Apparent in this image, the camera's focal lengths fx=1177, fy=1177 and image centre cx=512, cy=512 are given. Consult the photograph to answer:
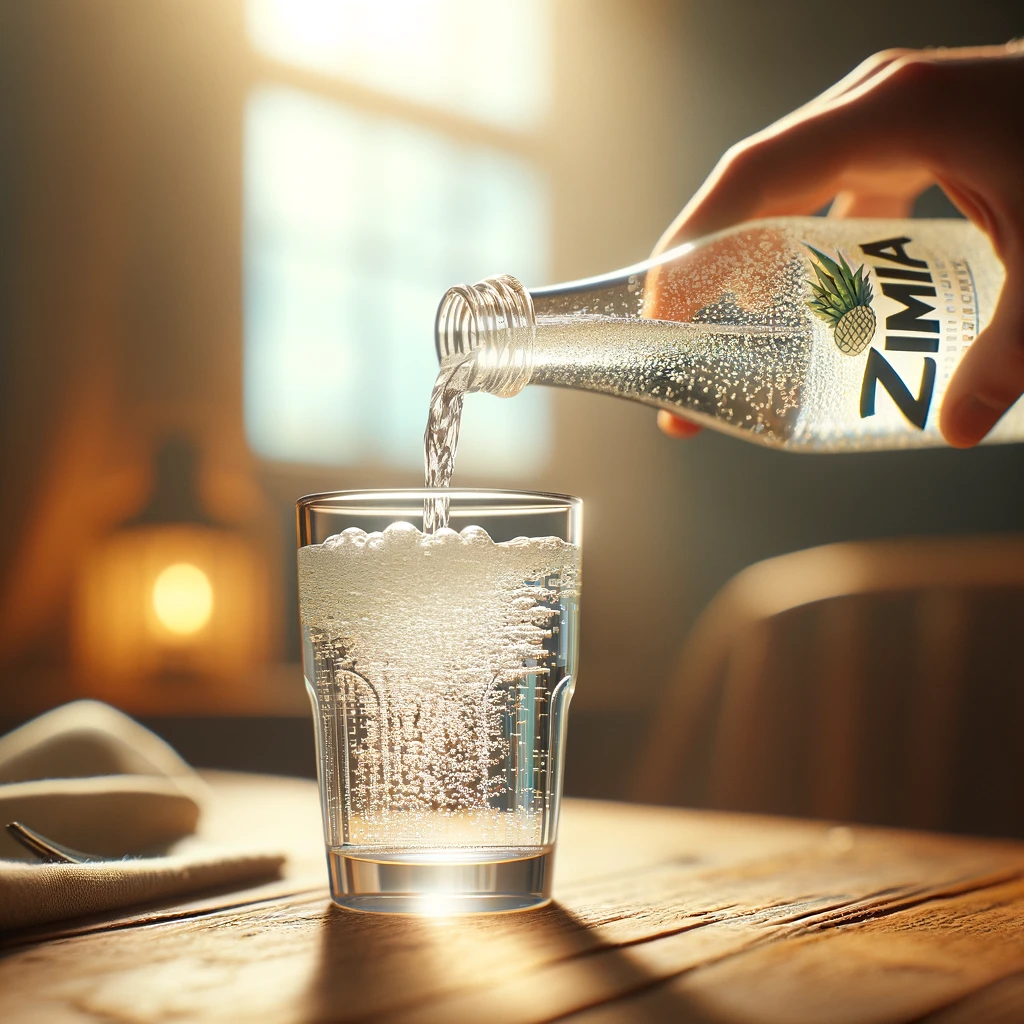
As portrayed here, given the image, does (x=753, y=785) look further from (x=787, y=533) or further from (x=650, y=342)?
(x=787, y=533)

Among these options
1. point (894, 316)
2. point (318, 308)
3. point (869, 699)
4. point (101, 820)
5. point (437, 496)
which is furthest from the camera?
point (318, 308)

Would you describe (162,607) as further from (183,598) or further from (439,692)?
(439,692)

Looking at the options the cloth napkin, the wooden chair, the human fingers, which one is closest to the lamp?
the wooden chair

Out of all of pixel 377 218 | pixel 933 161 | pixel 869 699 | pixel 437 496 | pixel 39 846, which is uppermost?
pixel 377 218

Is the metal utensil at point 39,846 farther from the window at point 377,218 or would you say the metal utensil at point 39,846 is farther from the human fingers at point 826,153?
the window at point 377,218

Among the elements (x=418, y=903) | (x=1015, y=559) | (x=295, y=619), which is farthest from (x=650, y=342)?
(x=295, y=619)

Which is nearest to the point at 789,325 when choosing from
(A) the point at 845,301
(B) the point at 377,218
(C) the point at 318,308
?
(A) the point at 845,301

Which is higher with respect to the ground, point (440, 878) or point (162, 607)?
point (440, 878)
